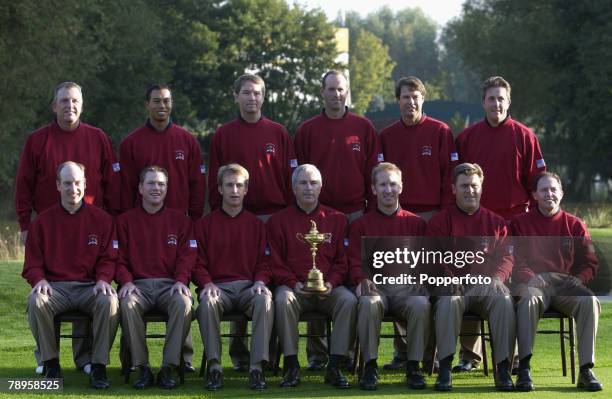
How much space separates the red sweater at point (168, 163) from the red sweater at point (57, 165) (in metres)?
0.15

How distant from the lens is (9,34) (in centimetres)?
2997

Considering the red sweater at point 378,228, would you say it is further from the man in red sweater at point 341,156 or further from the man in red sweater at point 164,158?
the man in red sweater at point 164,158

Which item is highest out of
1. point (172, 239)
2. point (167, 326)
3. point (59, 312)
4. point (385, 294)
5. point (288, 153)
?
point (288, 153)

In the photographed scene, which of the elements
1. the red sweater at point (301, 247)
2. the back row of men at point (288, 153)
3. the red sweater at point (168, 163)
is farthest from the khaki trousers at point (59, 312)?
the red sweater at point (301, 247)

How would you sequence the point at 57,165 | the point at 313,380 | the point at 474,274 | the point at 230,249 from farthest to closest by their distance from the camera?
1. the point at 57,165
2. the point at 230,249
3. the point at 313,380
4. the point at 474,274

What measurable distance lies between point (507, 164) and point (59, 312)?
361 cm

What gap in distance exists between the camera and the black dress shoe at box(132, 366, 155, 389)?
8109 mm

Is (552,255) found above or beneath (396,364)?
above

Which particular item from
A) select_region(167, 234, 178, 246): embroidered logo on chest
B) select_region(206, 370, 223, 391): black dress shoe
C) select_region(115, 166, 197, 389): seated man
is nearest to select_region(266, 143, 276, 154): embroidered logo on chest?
select_region(115, 166, 197, 389): seated man

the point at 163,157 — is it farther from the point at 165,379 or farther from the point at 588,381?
the point at 588,381

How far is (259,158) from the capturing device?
927cm

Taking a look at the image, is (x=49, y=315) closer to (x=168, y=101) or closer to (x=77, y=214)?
(x=77, y=214)

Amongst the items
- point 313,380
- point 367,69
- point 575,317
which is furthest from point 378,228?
point 367,69

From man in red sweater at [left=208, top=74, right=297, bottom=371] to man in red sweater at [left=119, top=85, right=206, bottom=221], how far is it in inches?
7.1
